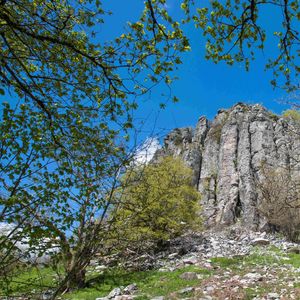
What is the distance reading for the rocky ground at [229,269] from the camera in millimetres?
10461

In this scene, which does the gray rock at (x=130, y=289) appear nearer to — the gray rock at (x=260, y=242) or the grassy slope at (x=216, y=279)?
the grassy slope at (x=216, y=279)

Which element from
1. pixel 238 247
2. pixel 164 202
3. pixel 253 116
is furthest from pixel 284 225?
pixel 253 116

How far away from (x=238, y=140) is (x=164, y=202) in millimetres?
23495

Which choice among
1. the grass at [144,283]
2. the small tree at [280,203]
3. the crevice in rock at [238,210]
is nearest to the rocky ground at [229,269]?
the grass at [144,283]

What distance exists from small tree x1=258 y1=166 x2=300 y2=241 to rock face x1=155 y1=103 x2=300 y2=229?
2.19 m

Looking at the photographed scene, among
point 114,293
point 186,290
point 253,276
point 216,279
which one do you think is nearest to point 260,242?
point 253,276

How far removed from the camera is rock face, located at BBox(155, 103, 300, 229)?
3328 cm

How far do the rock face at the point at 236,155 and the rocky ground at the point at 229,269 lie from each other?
11026mm

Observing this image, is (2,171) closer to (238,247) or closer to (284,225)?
(238,247)

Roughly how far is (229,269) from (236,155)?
27617 millimetres

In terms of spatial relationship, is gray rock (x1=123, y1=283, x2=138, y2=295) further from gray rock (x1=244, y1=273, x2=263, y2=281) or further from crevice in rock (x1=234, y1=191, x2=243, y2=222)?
crevice in rock (x1=234, y1=191, x2=243, y2=222)

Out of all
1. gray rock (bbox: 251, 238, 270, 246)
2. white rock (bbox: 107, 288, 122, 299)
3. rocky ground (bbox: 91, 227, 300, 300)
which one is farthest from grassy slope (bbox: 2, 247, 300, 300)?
gray rock (bbox: 251, 238, 270, 246)

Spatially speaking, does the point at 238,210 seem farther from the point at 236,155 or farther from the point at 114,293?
the point at 114,293

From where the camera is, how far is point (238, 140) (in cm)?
4188
